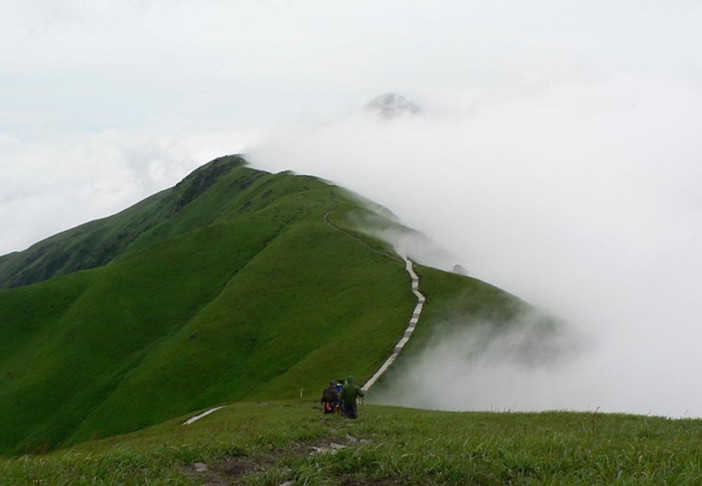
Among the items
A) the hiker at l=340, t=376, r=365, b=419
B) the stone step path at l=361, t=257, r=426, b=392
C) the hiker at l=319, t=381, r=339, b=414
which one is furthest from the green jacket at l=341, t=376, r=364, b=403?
the stone step path at l=361, t=257, r=426, b=392

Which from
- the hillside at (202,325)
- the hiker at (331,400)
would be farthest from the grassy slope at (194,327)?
the hiker at (331,400)

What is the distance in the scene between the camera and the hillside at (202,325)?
79938 millimetres

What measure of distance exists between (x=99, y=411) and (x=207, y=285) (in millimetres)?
43274

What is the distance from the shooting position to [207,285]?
132 metres

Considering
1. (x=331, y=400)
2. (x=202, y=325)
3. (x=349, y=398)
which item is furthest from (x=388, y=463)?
(x=202, y=325)

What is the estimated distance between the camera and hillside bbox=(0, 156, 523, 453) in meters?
79.9

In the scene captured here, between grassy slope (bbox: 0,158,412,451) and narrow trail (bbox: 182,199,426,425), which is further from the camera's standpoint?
grassy slope (bbox: 0,158,412,451)

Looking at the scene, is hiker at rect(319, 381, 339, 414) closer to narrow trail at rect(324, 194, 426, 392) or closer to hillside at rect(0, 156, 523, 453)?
narrow trail at rect(324, 194, 426, 392)

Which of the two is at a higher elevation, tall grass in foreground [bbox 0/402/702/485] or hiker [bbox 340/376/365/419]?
tall grass in foreground [bbox 0/402/702/485]

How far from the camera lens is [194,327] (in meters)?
108

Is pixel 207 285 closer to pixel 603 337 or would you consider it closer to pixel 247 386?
pixel 247 386

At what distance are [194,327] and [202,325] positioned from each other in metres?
1.92

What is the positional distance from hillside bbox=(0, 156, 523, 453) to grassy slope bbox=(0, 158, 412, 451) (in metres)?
0.28

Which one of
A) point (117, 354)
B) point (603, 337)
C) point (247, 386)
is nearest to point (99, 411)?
point (117, 354)
